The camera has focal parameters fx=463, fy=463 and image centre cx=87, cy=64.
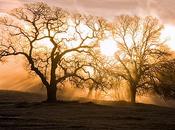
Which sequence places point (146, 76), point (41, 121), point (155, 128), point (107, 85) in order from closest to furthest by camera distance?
point (155, 128)
point (41, 121)
point (107, 85)
point (146, 76)

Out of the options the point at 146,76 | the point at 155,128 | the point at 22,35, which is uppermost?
the point at 22,35

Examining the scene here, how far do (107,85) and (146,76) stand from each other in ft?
52.2

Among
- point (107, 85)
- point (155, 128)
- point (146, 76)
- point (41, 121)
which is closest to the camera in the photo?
point (155, 128)

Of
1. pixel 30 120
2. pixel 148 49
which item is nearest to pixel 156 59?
pixel 148 49

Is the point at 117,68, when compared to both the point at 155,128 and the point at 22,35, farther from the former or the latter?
the point at 155,128

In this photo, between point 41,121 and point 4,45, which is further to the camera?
point 4,45

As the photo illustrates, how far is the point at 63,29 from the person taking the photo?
65.7m

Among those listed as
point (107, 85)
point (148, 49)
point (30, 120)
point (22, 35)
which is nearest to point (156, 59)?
point (148, 49)

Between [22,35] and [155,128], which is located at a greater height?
[22,35]

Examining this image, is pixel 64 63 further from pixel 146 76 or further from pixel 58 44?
pixel 146 76

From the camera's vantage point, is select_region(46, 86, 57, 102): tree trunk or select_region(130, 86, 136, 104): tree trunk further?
select_region(130, 86, 136, 104): tree trunk

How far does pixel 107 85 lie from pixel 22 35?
14.1 meters

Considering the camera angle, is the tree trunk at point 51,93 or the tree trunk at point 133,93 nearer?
the tree trunk at point 51,93

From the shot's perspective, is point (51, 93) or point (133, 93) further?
point (133, 93)
